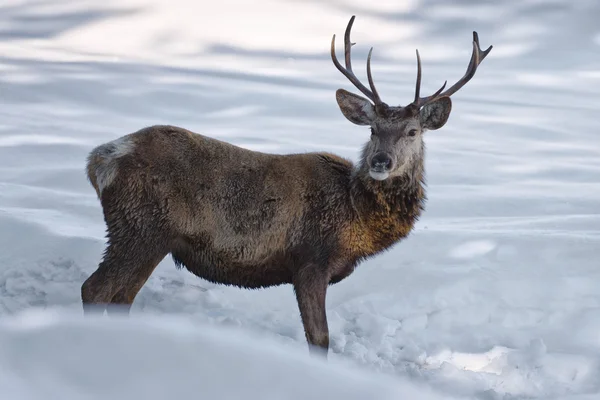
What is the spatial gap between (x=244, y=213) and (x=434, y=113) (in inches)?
59.4

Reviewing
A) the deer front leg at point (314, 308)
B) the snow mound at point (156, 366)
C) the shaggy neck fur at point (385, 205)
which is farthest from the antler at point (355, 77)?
the snow mound at point (156, 366)

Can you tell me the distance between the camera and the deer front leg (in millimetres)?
5895

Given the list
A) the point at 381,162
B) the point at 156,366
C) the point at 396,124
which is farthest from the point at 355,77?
the point at 156,366

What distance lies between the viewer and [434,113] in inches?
257

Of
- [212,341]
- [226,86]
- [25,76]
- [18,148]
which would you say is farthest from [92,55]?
[212,341]

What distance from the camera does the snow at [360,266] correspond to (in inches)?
44.3

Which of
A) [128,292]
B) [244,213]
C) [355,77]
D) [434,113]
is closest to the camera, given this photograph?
[244,213]

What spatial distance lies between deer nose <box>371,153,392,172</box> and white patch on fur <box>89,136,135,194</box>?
1.44 m

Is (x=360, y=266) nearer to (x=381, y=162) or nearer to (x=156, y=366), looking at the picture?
(x=381, y=162)

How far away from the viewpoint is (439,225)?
29.0 ft

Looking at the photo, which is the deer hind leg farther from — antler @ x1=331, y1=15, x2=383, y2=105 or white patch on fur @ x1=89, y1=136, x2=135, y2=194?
antler @ x1=331, y1=15, x2=383, y2=105

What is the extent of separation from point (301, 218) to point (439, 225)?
10.1ft

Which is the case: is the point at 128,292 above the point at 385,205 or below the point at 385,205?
below

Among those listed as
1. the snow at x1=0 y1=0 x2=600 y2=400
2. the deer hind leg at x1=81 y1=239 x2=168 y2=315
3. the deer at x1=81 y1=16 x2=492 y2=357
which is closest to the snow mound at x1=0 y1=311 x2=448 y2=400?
the snow at x1=0 y1=0 x2=600 y2=400
